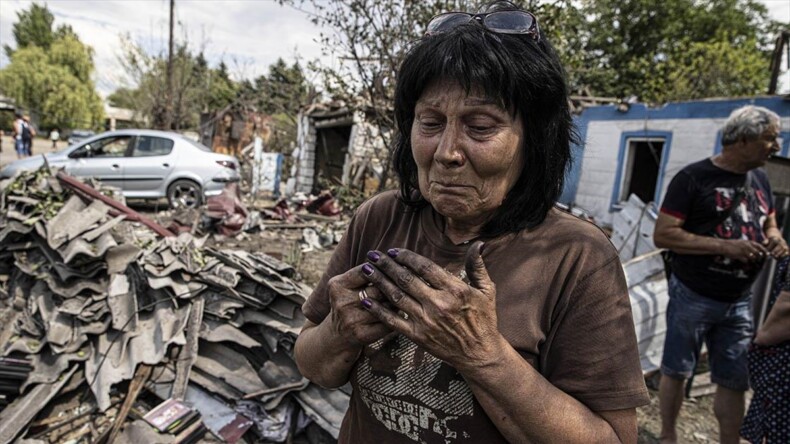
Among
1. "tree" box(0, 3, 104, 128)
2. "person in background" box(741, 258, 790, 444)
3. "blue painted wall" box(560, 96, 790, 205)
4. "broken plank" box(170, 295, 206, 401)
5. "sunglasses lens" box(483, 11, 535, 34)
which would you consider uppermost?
"tree" box(0, 3, 104, 128)

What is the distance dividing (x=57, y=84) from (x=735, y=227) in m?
48.3

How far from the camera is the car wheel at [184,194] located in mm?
10297

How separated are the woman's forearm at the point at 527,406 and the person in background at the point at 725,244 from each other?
2.32 metres

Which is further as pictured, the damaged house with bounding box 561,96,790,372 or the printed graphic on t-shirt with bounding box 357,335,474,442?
the damaged house with bounding box 561,96,790,372

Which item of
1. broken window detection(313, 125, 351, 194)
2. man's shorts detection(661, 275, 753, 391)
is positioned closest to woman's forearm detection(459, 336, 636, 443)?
man's shorts detection(661, 275, 753, 391)

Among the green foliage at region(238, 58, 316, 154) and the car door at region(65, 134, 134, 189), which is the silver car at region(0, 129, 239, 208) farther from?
the green foliage at region(238, 58, 316, 154)

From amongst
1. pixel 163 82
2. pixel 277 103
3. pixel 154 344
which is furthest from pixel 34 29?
pixel 154 344

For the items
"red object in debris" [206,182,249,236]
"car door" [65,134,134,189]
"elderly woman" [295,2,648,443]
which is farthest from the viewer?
"car door" [65,134,134,189]

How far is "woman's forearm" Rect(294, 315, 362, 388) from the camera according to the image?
111cm

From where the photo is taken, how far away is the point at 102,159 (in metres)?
9.73

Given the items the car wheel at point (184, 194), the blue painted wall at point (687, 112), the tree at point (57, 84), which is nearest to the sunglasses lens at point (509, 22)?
the blue painted wall at point (687, 112)

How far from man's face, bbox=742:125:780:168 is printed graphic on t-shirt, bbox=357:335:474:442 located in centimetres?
264

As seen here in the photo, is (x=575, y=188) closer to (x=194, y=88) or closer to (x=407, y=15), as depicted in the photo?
(x=407, y=15)

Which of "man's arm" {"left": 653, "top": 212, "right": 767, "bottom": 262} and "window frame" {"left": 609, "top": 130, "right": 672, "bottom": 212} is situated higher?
"window frame" {"left": 609, "top": 130, "right": 672, "bottom": 212}
